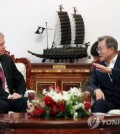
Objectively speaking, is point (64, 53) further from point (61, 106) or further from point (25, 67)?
point (61, 106)

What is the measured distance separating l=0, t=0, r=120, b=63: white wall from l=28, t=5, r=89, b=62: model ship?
135 millimetres

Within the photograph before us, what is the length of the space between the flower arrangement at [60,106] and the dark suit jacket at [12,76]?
1540 mm

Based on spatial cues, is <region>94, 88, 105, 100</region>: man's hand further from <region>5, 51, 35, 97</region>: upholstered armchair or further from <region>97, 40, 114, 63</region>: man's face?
<region>5, 51, 35, 97</region>: upholstered armchair

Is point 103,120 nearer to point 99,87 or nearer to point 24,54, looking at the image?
point 99,87

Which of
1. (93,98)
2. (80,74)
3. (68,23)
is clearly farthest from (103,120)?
(68,23)

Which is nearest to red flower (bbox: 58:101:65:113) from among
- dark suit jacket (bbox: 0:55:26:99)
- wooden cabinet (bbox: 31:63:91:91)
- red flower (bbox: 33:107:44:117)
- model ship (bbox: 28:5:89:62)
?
red flower (bbox: 33:107:44:117)

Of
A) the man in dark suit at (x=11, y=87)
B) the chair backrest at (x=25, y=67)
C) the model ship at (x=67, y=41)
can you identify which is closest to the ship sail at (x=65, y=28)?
the model ship at (x=67, y=41)

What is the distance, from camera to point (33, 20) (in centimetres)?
658

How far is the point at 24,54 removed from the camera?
259 inches

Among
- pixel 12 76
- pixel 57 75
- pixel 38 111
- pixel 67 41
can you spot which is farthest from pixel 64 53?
pixel 38 111

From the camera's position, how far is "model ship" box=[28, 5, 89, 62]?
6.34 metres

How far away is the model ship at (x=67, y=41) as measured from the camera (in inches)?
250

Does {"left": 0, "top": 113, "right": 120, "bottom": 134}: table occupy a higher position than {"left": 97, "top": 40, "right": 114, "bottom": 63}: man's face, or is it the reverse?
{"left": 97, "top": 40, "right": 114, "bottom": 63}: man's face

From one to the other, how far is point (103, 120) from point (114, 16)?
376 cm
